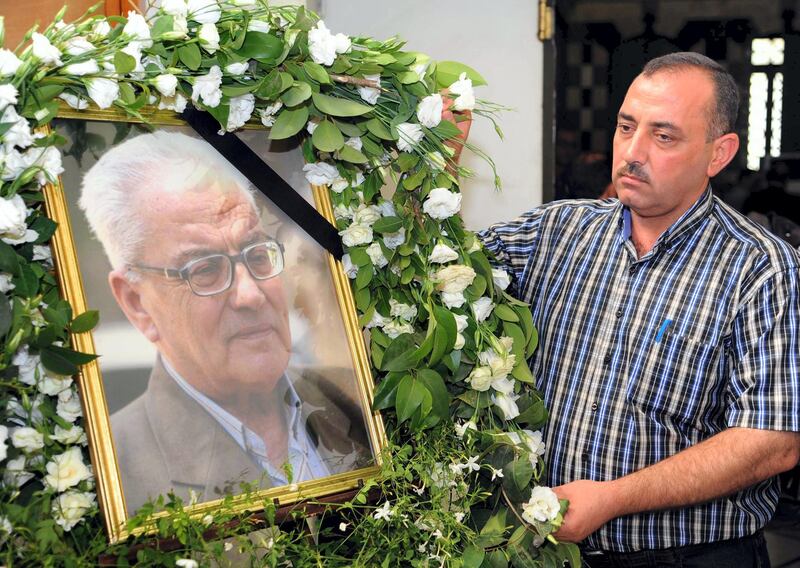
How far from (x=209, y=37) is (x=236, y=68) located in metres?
0.06

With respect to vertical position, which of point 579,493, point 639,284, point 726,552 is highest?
point 639,284

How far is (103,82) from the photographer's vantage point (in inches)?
44.8

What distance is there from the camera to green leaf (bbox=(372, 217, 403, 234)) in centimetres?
138

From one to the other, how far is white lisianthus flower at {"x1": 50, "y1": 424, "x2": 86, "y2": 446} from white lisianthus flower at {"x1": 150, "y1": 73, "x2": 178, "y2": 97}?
17.7 inches

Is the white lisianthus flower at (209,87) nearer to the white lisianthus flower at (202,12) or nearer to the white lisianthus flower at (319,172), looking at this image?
the white lisianthus flower at (202,12)

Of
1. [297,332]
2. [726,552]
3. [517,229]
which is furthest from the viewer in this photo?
[517,229]

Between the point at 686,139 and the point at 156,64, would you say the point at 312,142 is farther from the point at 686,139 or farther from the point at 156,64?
the point at 686,139

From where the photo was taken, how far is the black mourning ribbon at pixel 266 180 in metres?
1.27

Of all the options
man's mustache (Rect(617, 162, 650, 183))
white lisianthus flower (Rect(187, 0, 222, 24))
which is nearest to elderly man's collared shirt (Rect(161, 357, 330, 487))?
white lisianthus flower (Rect(187, 0, 222, 24))

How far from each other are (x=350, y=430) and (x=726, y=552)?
88cm

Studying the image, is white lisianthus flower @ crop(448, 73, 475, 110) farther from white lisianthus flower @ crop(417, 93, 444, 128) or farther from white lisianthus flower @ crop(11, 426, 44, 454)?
white lisianthus flower @ crop(11, 426, 44, 454)

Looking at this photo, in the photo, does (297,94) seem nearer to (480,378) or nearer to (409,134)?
(409,134)

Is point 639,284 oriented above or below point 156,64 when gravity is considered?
below

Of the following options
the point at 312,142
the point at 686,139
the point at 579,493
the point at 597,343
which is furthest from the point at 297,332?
the point at 686,139
